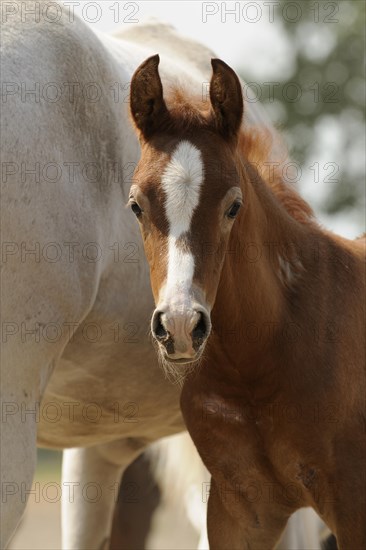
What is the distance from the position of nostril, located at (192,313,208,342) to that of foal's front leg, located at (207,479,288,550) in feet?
3.73

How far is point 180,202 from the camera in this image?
3447 mm

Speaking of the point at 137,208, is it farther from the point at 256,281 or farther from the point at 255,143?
the point at 255,143

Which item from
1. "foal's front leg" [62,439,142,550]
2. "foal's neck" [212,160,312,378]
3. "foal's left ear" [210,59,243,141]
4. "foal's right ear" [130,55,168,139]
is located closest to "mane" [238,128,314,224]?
"foal's neck" [212,160,312,378]

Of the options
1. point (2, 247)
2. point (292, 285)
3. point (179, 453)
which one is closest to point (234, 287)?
point (292, 285)

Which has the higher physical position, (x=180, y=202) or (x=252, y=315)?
(x=180, y=202)

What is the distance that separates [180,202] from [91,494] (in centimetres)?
272

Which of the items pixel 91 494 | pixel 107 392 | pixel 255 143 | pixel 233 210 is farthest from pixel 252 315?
pixel 91 494

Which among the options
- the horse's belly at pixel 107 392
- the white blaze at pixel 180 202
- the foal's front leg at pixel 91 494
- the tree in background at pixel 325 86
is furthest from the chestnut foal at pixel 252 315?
the tree in background at pixel 325 86

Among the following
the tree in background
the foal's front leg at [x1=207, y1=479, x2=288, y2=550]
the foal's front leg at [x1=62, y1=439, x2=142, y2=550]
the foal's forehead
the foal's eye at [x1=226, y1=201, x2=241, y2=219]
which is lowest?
the tree in background

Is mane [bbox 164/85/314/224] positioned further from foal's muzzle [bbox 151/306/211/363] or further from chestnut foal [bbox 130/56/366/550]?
foal's muzzle [bbox 151/306/211/363]

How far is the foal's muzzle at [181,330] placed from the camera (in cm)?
325

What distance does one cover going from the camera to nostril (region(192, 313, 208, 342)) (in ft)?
10.8

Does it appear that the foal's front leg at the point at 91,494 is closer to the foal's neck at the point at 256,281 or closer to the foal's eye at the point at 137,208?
the foal's neck at the point at 256,281

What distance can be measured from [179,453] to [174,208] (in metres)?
2.86
